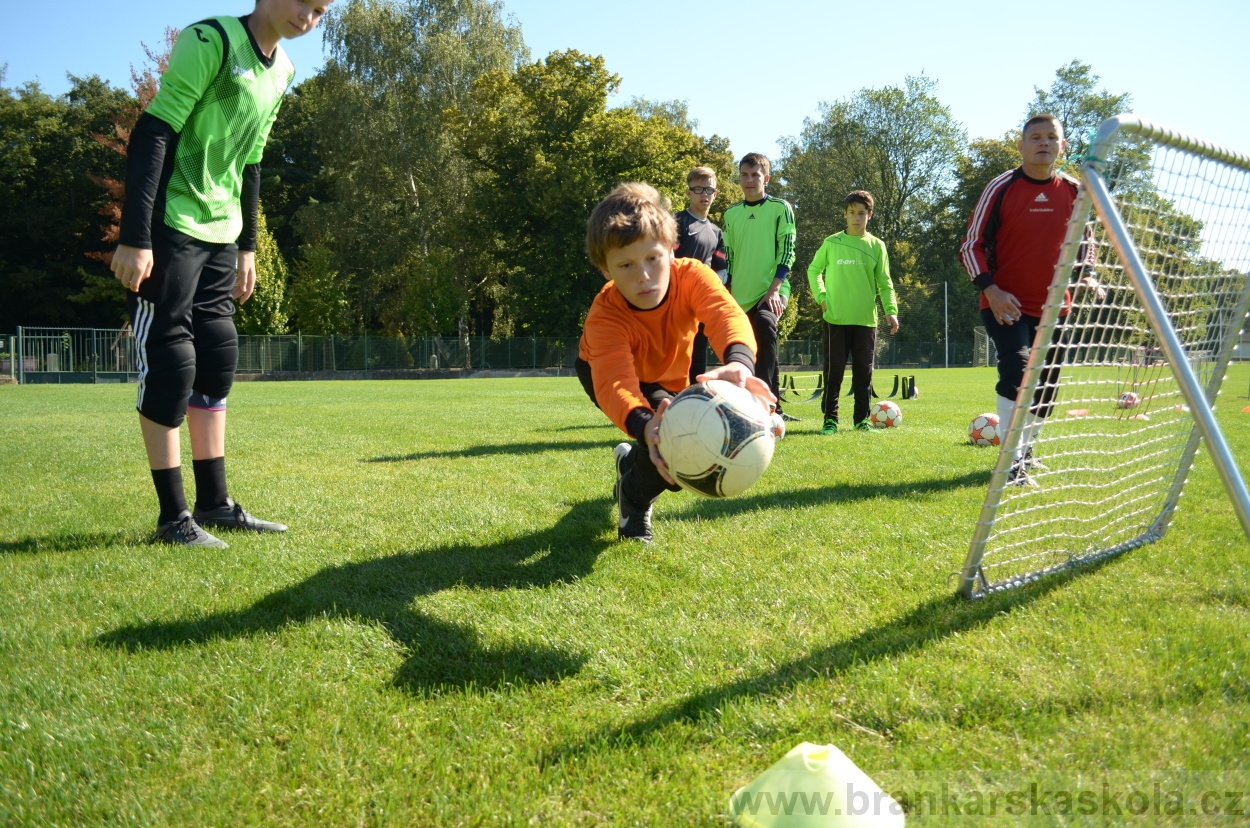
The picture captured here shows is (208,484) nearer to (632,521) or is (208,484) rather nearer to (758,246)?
(632,521)

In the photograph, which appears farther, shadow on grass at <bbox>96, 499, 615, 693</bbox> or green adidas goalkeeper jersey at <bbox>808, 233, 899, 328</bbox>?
green adidas goalkeeper jersey at <bbox>808, 233, 899, 328</bbox>

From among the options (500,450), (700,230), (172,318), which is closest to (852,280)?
(700,230)

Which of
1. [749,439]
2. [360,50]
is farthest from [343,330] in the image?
[749,439]

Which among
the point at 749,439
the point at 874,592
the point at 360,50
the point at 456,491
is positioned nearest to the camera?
the point at 749,439

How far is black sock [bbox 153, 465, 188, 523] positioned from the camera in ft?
13.4

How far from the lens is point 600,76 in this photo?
40.8 metres

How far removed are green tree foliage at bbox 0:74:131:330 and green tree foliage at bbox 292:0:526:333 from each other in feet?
37.8

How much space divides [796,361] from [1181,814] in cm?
4900

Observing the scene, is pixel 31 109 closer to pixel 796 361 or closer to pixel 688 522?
pixel 796 361

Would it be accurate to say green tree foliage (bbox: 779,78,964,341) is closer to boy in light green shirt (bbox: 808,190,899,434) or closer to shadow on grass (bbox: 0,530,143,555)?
boy in light green shirt (bbox: 808,190,899,434)

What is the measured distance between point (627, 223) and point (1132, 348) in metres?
2.26

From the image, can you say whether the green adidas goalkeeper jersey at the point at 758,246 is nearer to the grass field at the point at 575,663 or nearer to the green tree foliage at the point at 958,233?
the grass field at the point at 575,663

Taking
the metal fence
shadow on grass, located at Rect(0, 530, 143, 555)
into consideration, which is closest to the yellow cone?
shadow on grass, located at Rect(0, 530, 143, 555)

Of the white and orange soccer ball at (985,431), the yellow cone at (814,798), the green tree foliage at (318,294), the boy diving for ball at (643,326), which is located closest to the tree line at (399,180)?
the green tree foliage at (318,294)
